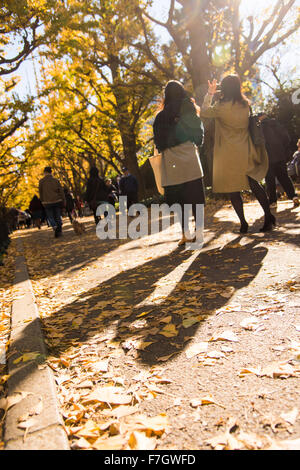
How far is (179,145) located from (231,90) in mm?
997

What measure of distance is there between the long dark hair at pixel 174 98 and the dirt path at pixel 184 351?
1949mm

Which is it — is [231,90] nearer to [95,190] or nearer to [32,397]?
[32,397]

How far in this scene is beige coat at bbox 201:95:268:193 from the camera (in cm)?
524

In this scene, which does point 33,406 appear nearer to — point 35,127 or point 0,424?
point 0,424

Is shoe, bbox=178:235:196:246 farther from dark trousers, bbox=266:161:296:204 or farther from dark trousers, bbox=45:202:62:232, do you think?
dark trousers, bbox=45:202:62:232

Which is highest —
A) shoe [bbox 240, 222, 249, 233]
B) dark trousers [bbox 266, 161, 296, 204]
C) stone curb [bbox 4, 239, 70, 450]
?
dark trousers [bbox 266, 161, 296, 204]

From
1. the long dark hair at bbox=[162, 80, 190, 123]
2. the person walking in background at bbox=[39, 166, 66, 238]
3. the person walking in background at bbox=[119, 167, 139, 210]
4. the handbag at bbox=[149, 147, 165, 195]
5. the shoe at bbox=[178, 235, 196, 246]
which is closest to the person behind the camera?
the long dark hair at bbox=[162, 80, 190, 123]

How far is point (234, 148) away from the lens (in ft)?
17.6

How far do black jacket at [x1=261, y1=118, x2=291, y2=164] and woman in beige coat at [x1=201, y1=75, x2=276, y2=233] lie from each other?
2.21 metres

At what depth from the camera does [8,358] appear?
2.56 metres

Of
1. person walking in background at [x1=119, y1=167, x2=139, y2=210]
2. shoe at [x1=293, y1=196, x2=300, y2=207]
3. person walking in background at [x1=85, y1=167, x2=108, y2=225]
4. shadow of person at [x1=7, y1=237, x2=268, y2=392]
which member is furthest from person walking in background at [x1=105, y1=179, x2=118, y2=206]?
shadow of person at [x1=7, y1=237, x2=268, y2=392]

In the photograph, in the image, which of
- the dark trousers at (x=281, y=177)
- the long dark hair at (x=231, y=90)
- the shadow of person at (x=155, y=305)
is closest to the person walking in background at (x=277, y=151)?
the dark trousers at (x=281, y=177)

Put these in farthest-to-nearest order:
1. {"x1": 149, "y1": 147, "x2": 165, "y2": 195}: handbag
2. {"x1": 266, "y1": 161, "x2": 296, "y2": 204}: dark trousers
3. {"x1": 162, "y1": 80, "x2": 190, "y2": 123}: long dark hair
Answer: {"x1": 266, "y1": 161, "x2": 296, "y2": 204}: dark trousers, {"x1": 149, "y1": 147, "x2": 165, "y2": 195}: handbag, {"x1": 162, "y1": 80, "x2": 190, "y2": 123}: long dark hair

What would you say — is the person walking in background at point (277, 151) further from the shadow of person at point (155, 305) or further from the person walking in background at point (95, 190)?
the person walking in background at point (95, 190)
